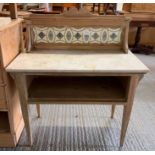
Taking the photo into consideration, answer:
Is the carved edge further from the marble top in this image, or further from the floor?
the floor

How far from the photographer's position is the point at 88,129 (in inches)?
69.5

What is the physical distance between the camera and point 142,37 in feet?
14.9

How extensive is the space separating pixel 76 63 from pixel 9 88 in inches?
19.0

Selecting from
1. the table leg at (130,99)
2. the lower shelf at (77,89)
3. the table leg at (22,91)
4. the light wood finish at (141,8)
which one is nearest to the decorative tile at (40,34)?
the lower shelf at (77,89)

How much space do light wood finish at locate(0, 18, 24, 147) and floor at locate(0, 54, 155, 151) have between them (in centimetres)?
13

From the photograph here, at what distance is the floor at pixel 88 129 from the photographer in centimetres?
158

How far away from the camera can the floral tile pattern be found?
1.47 m

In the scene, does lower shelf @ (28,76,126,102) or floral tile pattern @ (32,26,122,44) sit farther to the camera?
floral tile pattern @ (32,26,122,44)

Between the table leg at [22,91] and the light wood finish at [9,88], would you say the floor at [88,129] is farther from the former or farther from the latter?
the table leg at [22,91]

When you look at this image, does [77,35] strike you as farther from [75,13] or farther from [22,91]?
[22,91]

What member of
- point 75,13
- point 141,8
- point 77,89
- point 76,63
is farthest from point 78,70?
point 141,8

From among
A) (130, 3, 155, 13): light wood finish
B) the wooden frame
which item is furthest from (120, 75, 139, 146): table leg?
(130, 3, 155, 13): light wood finish

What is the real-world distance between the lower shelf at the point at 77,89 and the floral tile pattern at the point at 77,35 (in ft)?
0.98

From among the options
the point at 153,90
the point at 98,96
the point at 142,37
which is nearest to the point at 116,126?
the point at 98,96
